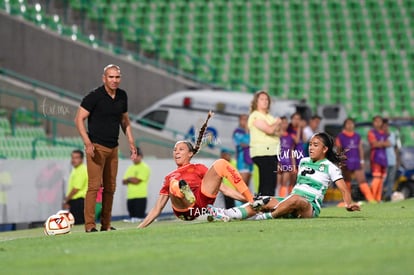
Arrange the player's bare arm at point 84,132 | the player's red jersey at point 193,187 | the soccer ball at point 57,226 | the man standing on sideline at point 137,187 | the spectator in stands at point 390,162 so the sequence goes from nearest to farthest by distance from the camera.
A: the player's red jersey at point 193,187
the soccer ball at point 57,226
the player's bare arm at point 84,132
the man standing on sideline at point 137,187
the spectator in stands at point 390,162

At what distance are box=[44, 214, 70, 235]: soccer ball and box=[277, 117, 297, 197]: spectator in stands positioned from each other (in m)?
4.23

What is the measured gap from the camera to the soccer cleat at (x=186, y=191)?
1303 cm

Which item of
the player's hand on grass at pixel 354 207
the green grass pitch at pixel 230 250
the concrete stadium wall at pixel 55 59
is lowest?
the green grass pitch at pixel 230 250

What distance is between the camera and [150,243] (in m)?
10.8

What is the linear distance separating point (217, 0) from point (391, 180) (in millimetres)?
15790

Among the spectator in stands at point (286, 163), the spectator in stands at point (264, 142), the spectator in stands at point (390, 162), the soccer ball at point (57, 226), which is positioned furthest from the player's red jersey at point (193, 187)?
the spectator in stands at point (390, 162)

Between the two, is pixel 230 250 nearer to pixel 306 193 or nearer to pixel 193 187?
pixel 193 187

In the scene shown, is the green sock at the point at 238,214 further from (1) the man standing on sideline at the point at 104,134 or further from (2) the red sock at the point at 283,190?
(2) the red sock at the point at 283,190

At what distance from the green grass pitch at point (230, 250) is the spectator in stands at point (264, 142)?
3673mm

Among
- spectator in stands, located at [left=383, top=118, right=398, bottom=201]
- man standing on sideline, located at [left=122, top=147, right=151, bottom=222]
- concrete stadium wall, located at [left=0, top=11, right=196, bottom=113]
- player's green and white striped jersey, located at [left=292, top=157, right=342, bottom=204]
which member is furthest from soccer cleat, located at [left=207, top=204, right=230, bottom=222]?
concrete stadium wall, located at [left=0, top=11, right=196, bottom=113]

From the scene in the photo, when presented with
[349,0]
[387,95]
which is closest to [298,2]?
[349,0]

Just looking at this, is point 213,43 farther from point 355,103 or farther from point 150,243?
point 150,243

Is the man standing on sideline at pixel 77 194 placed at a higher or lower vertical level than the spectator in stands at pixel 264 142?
lower

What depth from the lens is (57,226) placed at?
13.9 m
